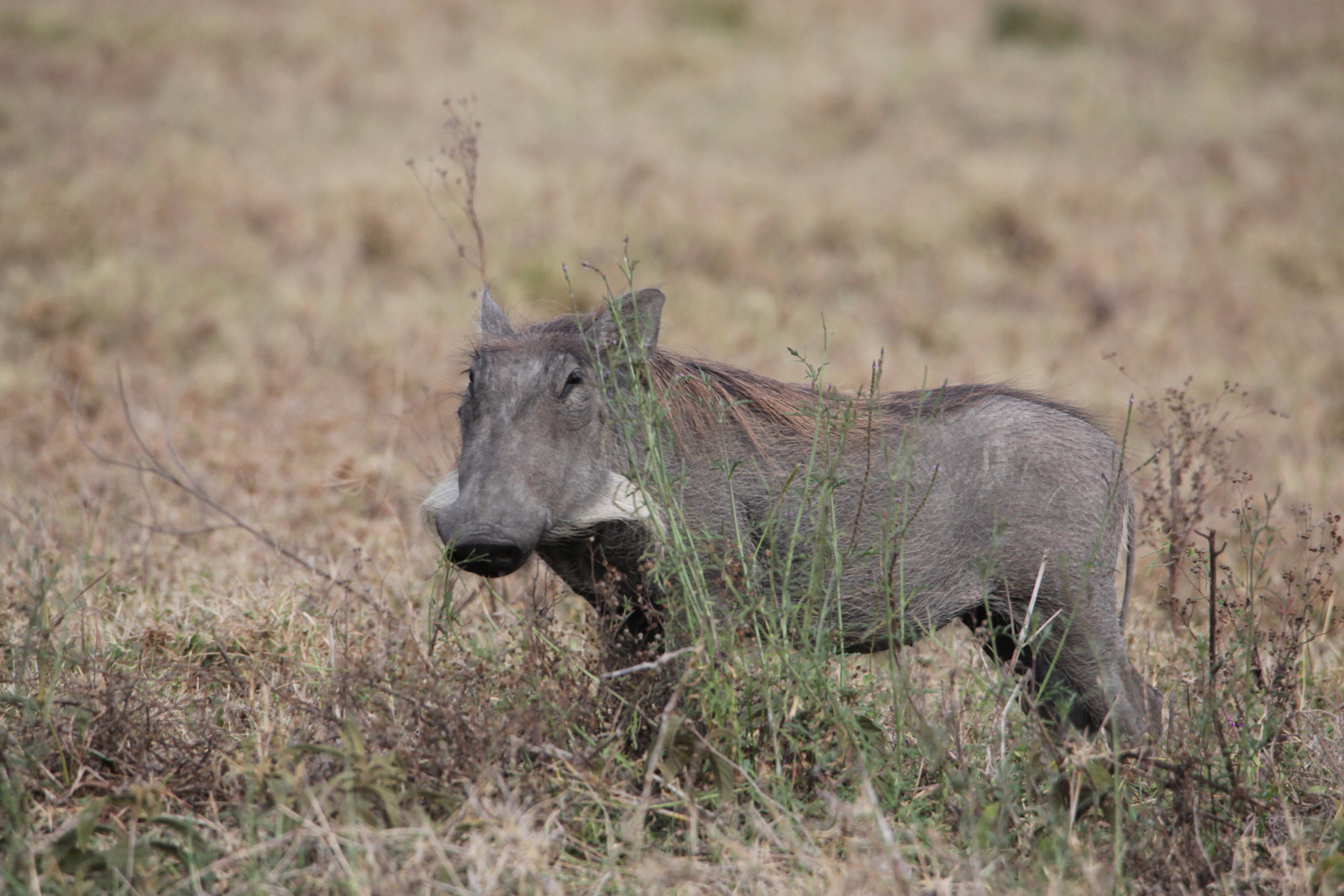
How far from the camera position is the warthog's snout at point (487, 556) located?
8.48 ft

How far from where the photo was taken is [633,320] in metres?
2.86

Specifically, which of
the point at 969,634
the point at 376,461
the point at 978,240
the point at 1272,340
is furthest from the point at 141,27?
the point at 969,634

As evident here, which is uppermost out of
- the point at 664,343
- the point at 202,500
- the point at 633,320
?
the point at 633,320

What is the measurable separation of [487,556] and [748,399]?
0.87 metres

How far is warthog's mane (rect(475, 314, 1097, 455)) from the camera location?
291 cm

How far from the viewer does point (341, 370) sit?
22.4ft

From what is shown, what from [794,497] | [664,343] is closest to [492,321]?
[794,497]

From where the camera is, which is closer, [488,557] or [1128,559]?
[488,557]

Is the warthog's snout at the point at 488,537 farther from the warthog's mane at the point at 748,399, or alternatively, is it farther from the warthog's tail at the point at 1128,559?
the warthog's tail at the point at 1128,559

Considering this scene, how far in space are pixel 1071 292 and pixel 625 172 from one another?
12.6 feet

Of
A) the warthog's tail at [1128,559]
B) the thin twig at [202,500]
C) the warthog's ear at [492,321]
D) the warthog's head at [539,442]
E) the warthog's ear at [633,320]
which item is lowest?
the thin twig at [202,500]

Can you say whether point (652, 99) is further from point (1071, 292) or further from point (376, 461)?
point (376, 461)

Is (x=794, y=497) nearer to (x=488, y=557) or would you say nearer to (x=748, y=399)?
(x=748, y=399)

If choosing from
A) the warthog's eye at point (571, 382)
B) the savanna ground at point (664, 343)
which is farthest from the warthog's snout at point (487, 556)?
the warthog's eye at point (571, 382)
